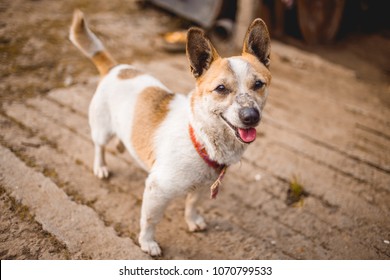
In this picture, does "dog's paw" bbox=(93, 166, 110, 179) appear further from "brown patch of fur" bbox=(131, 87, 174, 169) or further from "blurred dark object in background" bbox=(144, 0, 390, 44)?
"blurred dark object in background" bbox=(144, 0, 390, 44)

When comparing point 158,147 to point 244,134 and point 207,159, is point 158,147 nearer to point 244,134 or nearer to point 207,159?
point 207,159

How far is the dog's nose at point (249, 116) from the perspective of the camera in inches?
68.8

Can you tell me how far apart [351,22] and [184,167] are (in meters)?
6.81

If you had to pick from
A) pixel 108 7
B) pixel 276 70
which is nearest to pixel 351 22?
pixel 276 70

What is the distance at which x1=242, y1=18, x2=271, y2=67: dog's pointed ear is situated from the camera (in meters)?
2.09

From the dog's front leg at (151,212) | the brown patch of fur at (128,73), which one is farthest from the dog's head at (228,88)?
the brown patch of fur at (128,73)

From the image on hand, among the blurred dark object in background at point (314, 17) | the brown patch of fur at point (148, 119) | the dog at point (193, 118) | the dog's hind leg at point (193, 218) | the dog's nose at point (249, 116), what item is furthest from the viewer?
the blurred dark object in background at point (314, 17)

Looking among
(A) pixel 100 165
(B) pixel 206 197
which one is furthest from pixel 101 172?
(B) pixel 206 197

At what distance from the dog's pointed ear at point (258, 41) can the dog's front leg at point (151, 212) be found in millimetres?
1160

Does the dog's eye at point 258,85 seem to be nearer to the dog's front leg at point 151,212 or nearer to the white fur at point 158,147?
the white fur at point 158,147

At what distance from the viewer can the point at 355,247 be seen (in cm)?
247

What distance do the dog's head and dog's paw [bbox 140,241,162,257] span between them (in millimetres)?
1021

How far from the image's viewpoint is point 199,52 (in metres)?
2.06

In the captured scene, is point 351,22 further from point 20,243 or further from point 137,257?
point 20,243
